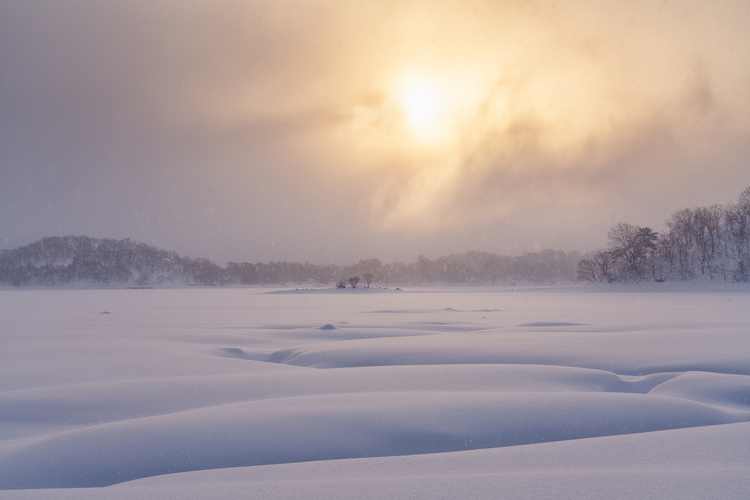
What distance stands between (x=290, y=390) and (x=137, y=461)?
1.66 meters

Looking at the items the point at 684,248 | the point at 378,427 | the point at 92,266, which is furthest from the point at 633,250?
the point at 92,266

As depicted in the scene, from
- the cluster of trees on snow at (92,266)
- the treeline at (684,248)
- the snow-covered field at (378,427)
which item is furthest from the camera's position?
the cluster of trees on snow at (92,266)

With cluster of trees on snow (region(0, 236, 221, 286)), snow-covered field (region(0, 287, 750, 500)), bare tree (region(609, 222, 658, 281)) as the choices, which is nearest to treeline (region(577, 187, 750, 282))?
bare tree (region(609, 222, 658, 281))

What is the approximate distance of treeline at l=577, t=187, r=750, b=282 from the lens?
43.2 metres

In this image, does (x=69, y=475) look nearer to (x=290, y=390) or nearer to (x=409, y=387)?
(x=290, y=390)

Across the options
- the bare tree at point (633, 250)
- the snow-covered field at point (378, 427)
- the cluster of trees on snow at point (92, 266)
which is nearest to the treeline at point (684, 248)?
the bare tree at point (633, 250)

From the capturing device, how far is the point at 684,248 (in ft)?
154

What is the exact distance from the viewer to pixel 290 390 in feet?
12.9

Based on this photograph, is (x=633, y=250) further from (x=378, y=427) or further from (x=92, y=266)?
(x=92, y=266)

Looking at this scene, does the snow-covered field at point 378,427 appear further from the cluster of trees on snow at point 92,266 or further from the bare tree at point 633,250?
the cluster of trees on snow at point 92,266

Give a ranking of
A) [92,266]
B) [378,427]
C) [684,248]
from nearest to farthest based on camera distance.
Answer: [378,427], [684,248], [92,266]

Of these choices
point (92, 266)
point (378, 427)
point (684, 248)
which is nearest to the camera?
point (378, 427)

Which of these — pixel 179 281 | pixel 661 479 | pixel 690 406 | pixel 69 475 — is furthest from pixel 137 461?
pixel 179 281

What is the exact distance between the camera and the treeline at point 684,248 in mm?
43250
